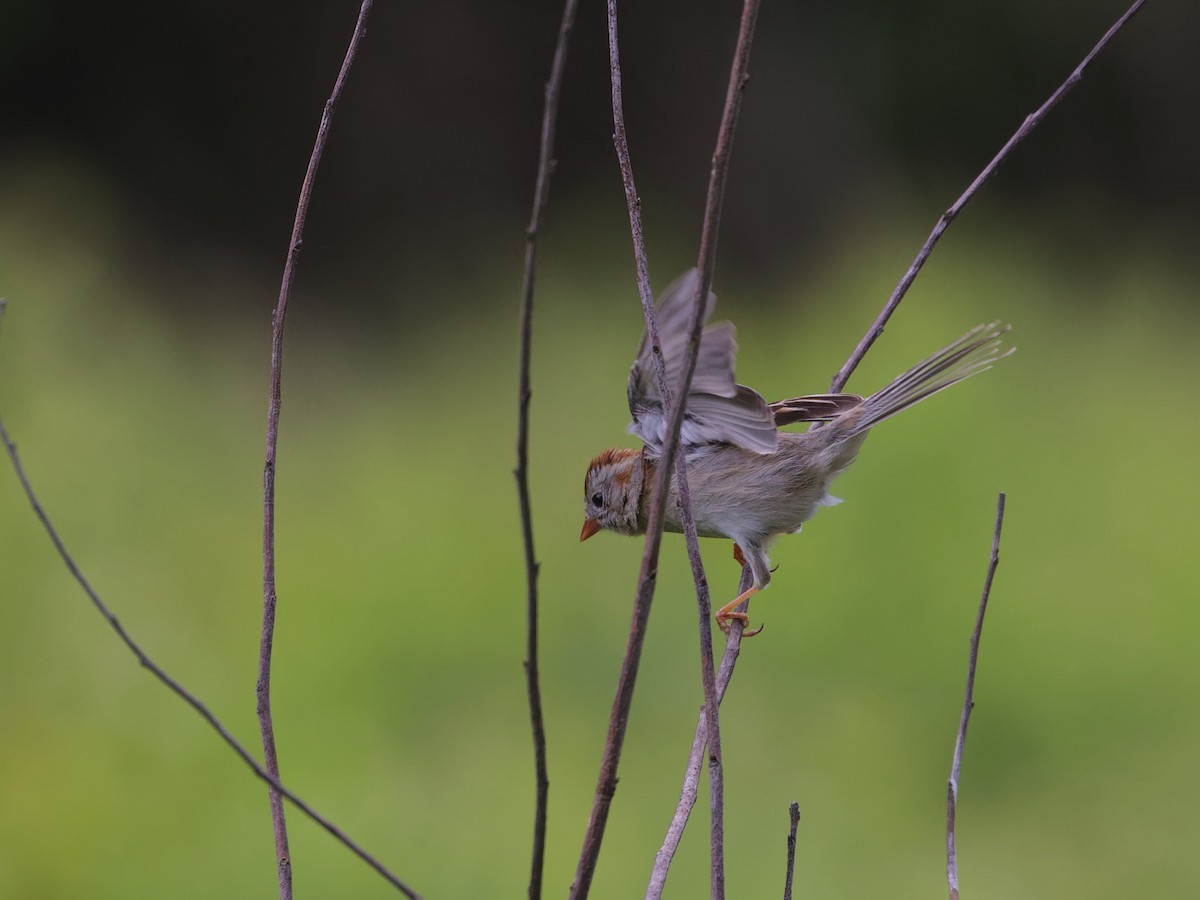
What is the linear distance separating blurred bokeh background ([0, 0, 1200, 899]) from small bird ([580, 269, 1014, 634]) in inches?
45.3

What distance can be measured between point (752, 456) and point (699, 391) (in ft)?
2.08

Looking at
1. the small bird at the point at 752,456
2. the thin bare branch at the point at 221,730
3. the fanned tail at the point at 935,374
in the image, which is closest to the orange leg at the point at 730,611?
the small bird at the point at 752,456

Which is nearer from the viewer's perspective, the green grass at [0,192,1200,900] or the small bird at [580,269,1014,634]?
the small bird at [580,269,1014,634]

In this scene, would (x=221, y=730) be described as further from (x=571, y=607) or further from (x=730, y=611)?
(x=571, y=607)

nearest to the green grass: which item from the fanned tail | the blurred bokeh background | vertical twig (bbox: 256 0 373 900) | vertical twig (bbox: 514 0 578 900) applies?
the blurred bokeh background

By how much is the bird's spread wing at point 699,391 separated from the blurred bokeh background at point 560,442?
1535mm

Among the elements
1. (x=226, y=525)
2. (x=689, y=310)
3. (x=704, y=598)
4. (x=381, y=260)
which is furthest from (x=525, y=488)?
(x=381, y=260)

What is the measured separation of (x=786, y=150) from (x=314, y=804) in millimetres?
4708

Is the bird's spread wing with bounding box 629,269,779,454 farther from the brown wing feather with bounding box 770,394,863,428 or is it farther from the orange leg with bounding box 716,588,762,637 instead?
the orange leg with bounding box 716,588,762,637

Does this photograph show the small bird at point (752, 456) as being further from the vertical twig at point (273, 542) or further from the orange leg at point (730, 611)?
the vertical twig at point (273, 542)

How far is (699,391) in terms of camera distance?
1.92 metres

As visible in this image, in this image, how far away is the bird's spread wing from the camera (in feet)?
5.34

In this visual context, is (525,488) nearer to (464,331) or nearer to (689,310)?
(689,310)

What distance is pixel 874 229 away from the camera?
5.92m
